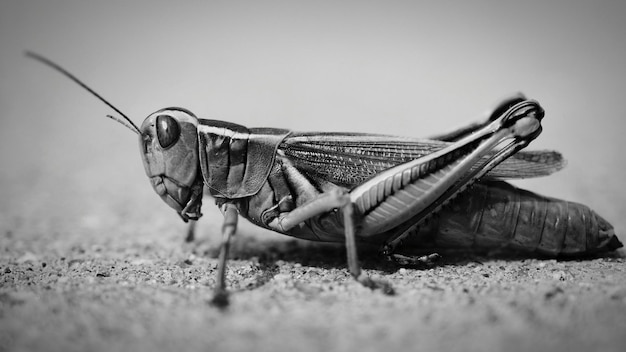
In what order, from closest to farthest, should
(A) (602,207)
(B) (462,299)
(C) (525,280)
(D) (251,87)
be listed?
(B) (462,299)
(C) (525,280)
(A) (602,207)
(D) (251,87)

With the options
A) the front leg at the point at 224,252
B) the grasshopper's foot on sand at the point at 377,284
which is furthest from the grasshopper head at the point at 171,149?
the grasshopper's foot on sand at the point at 377,284

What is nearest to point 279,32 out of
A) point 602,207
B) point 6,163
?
point 6,163

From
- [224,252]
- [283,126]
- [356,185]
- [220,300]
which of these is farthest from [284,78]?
[220,300]

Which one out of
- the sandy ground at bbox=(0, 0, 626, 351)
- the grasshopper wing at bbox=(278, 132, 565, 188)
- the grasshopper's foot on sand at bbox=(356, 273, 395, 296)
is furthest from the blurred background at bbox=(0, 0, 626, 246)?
the grasshopper's foot on sand at bbox=(356, 273, 395, 296)

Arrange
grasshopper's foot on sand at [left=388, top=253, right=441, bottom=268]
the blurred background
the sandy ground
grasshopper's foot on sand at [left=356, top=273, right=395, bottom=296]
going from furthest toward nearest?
the blurred background < grasshopper's foot on sand at [left=388, top=253, right=441, bottom=268] < grasshopper's foot on sand at [left=356, top=273, right=395, bottom=296] < the sandy ground

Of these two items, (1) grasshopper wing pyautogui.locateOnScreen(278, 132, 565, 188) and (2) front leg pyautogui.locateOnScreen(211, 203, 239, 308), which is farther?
(1) grasshopper wing pyautogui.locateOnScreen(278, 132, 565, 188)

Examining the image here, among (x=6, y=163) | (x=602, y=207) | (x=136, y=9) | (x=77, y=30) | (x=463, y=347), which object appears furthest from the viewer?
(x=77, y=30)

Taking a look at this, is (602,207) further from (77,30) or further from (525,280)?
(77,30)

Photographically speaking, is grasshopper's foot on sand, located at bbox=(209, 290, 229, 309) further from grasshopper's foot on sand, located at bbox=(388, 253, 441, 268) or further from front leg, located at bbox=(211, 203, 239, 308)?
grasshopper's foot on sand, located at bbox=(388, 253, 441, 268)
